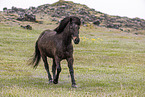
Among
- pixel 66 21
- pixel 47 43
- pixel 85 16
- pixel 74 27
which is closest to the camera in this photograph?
pixel 74 27

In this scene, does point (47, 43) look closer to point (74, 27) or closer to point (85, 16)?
point (74, 27)

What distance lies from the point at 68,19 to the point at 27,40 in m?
22.5

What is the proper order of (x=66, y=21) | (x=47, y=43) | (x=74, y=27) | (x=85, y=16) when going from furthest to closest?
(x=85, y=16), (x=47, y=43), (x=66, y=21), (x=74, y=27)

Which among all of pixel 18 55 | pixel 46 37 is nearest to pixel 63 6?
pixel 18 55

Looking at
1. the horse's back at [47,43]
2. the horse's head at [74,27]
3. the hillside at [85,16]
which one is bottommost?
the hillside at [85,16]

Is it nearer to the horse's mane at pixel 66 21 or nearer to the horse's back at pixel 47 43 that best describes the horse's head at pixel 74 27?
the horse's mane at pixel 66 21

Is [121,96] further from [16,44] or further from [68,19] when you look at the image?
[16,44]

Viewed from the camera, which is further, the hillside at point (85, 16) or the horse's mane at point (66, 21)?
the hillside at point (85, 16)

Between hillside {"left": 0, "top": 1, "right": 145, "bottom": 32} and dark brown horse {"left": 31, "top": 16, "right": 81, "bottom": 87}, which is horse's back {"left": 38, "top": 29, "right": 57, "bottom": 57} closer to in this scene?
dark brown horse {"left": 31, "top": 16, "right": 81, "bottom": 87}

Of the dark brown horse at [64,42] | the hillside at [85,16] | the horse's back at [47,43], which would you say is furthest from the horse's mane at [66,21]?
the hillside at [85,16]

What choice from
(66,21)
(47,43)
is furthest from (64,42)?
(47,43)

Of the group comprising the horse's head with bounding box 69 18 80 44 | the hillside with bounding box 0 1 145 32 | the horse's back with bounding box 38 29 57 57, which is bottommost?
the hillside with bounding box 0 1 145 32

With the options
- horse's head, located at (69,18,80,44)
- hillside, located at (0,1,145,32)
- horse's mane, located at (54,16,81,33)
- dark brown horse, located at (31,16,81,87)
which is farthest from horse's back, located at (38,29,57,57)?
hillside, located at (0,1,145,32)

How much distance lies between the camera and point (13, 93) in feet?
23.2
